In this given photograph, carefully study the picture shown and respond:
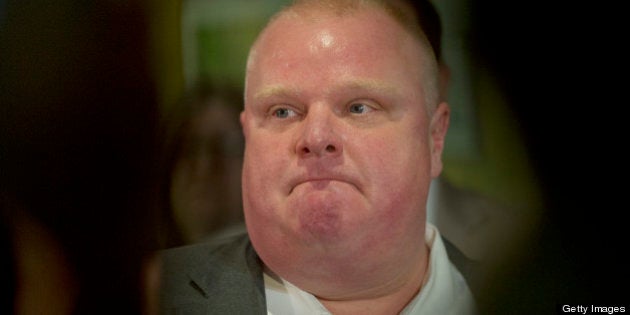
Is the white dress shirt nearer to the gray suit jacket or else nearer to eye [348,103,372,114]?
the gray suit jacket

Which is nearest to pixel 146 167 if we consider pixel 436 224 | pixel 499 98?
pixel 436 224

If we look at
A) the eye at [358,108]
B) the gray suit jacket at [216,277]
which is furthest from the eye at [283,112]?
the gray suit jacket at [216,277]

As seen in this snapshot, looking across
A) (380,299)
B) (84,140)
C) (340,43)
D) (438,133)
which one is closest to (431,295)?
(380,299)

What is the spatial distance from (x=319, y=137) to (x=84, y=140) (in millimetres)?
594

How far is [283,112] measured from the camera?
1359mm

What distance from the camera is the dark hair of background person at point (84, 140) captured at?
1.51 metres

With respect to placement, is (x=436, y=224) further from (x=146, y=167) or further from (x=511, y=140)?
(x=146, y=167)

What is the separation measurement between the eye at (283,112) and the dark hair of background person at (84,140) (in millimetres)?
315

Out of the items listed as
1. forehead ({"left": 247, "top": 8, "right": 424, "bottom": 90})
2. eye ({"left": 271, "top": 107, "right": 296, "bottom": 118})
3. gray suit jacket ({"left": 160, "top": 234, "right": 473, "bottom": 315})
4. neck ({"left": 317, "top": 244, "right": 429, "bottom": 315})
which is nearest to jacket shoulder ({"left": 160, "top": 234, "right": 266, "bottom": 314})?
gray suit jacket ({"left": 160, "top": 234, "right": 473, "bottom": 315})

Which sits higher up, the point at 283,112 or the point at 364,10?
the point at 364,10

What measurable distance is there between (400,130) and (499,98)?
29 cm

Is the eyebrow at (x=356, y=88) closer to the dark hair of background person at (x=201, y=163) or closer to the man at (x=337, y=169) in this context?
the man at (x=337, y=169)

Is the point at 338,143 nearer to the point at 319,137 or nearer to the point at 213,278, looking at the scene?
the point at 319,137

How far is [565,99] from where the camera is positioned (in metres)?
1.50
